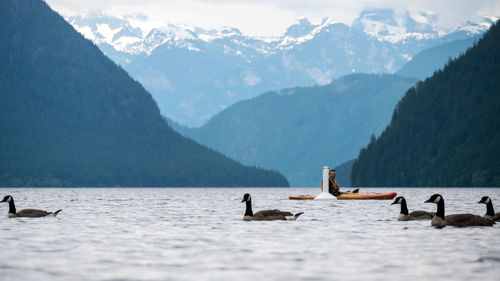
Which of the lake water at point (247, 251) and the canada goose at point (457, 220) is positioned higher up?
the canada goose at point (457, 220)

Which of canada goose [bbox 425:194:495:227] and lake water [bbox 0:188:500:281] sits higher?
canada goose [bbox 425:194:495:227]

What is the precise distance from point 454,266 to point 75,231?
25568 millimetres

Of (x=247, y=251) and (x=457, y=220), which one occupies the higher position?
(x=457, y=220)

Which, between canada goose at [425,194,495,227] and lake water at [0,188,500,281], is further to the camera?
canada goose at [425,194,495,227]

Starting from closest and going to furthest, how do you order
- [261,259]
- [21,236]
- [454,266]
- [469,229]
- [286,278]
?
[286,278]
[454,266]
[261,259]
[21,236]
[469,229]

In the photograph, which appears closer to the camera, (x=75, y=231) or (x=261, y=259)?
(x=261, y=259)

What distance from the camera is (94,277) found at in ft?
99.1

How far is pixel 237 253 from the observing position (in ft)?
125

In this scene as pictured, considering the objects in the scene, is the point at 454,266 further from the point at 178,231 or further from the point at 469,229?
the point at 178,231

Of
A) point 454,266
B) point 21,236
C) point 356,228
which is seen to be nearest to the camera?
point 454,266

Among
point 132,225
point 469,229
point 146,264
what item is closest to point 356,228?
point 469,229

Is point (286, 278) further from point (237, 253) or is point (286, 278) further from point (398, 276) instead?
point (237, 253)

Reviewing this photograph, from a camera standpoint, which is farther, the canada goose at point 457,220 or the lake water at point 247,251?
the canada goose at point 457,220

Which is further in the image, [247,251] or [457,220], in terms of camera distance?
[457,220]
